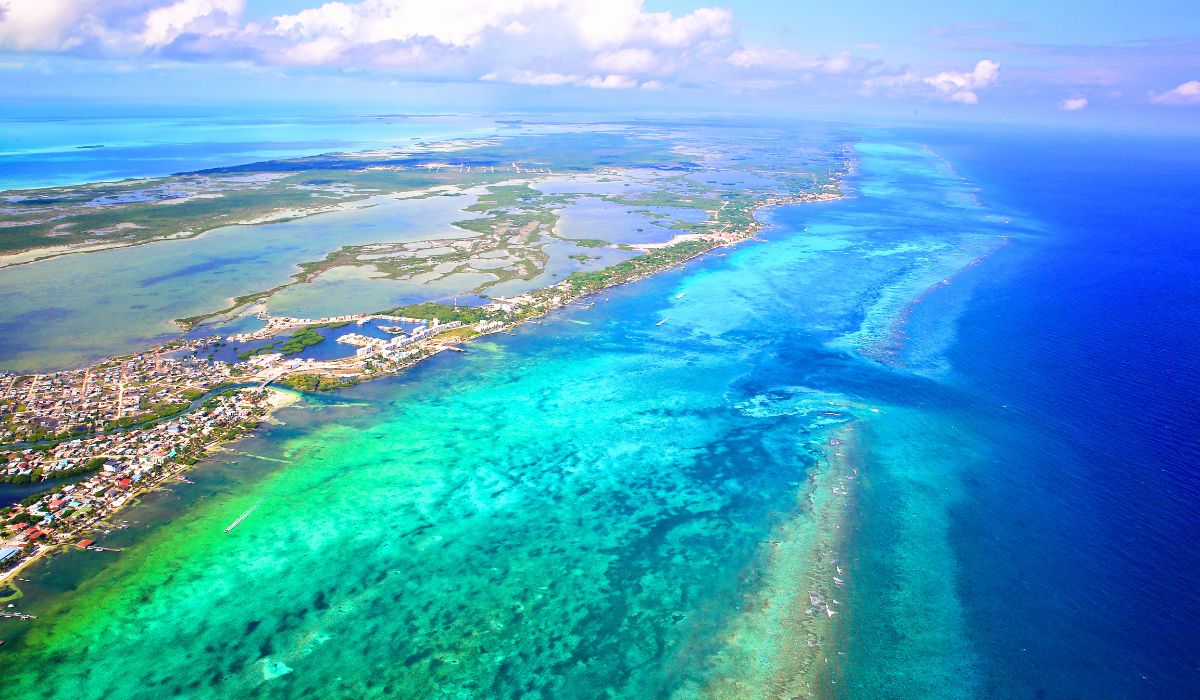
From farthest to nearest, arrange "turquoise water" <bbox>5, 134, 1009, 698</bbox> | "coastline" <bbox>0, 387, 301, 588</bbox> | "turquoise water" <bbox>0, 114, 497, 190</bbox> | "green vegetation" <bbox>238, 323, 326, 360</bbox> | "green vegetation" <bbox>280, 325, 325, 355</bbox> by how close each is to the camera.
Answer: 1. "turquoise water" <bbox>0, 114, 497, 190</bbox>
2. "green vegetation" <bbox>280, 325, 325, 355</bbox>
3. "green vegetation" <bbox>238, 323, 326, 360</bbox>
4. "coastline" <bbox>0, 387, 301, 588</bbox>
5. "turquoise water" <bbox>5, 134, 1009, 698</bbox>

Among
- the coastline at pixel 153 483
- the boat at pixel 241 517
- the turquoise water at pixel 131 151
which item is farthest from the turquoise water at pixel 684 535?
the turquoise water at pixel 131 151

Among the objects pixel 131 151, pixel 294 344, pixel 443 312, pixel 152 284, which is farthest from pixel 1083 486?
pixel 131 151

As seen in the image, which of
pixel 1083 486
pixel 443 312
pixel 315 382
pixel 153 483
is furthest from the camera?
pixel 443 312

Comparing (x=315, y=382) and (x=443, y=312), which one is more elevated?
(x=443, y=312)

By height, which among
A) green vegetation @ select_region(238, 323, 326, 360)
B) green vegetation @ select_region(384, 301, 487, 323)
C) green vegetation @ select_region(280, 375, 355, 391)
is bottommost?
green vegetation @ select_region(280, 375, 355, 391)

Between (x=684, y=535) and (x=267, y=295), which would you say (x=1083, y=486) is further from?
(x=267, y=295)

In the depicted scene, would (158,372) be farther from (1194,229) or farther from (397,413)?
(1194,229)

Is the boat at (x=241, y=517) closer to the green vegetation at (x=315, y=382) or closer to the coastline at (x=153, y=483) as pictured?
the coastline at (x=153, y=483)

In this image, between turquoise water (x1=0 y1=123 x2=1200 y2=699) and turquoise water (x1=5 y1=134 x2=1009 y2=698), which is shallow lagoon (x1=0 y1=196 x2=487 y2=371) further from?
turquoise water (x1=5 y1=134 x2=1009 y2=698)

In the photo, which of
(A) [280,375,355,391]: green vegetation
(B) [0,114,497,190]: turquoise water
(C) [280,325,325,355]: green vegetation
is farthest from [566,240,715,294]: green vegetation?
(B) [0,114,497,190]: turquoise water
